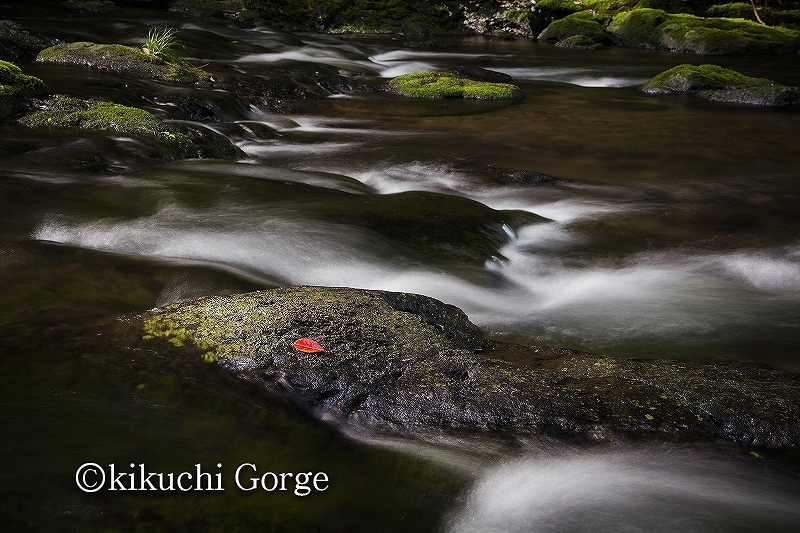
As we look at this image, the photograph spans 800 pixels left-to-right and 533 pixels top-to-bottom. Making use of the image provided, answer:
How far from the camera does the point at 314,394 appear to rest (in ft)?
9.43

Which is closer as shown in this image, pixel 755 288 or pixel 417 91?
pixel 755 288

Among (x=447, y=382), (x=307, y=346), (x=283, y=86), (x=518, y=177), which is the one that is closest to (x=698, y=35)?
(x=283, y=86)

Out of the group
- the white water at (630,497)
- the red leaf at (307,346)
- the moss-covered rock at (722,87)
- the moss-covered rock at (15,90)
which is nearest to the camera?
the white water at (630,497)

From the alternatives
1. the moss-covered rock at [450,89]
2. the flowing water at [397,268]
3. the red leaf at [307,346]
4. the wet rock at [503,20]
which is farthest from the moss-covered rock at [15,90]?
the wet rock at [503,20]

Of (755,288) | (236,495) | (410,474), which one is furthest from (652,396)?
(755,288)

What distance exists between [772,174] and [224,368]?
855 cm

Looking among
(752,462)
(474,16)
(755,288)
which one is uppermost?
(474,16)

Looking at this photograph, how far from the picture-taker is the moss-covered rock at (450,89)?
1396cm

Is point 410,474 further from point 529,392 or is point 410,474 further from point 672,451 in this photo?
point 672,451

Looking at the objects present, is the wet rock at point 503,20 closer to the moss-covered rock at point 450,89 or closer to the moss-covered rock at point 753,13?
the moss-covered rock at point 753,13

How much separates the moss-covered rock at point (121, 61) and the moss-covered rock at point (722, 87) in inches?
394

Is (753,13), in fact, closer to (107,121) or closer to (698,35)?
(698,35)

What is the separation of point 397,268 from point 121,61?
8518 mm

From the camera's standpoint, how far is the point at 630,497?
Result: 2.59 metres
